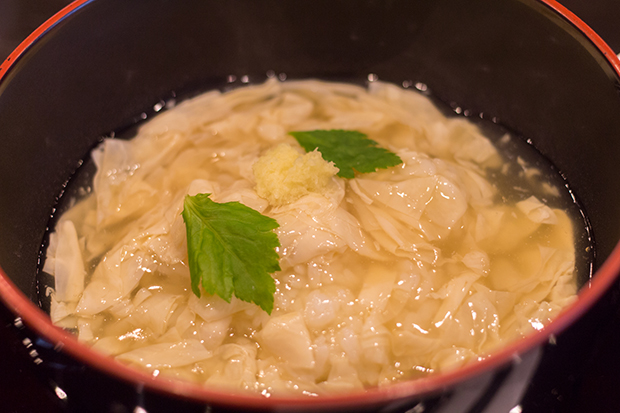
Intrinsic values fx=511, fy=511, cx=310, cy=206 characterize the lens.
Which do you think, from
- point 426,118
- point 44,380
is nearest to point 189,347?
point 44,380

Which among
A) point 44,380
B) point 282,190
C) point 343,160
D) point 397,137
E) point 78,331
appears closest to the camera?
point 44,380

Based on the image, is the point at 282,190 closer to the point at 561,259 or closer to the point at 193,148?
the point at 193,148

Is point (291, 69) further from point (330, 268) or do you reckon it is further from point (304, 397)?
point (304, 397)

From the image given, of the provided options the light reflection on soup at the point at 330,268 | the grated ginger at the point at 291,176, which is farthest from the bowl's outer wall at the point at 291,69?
the grated ginger at the point at 291,176

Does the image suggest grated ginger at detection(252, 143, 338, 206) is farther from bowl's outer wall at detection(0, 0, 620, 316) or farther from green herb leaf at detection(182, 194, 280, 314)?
bowl's outer wall at detection(0, 0, 620, 316)

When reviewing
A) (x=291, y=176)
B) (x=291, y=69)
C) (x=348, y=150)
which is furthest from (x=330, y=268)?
(x=291, y=69)

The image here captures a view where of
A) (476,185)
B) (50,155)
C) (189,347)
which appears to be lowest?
(189,347)

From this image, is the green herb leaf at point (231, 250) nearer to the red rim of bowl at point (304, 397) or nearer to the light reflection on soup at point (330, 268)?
the light reflection on soup at point (330, 268)
